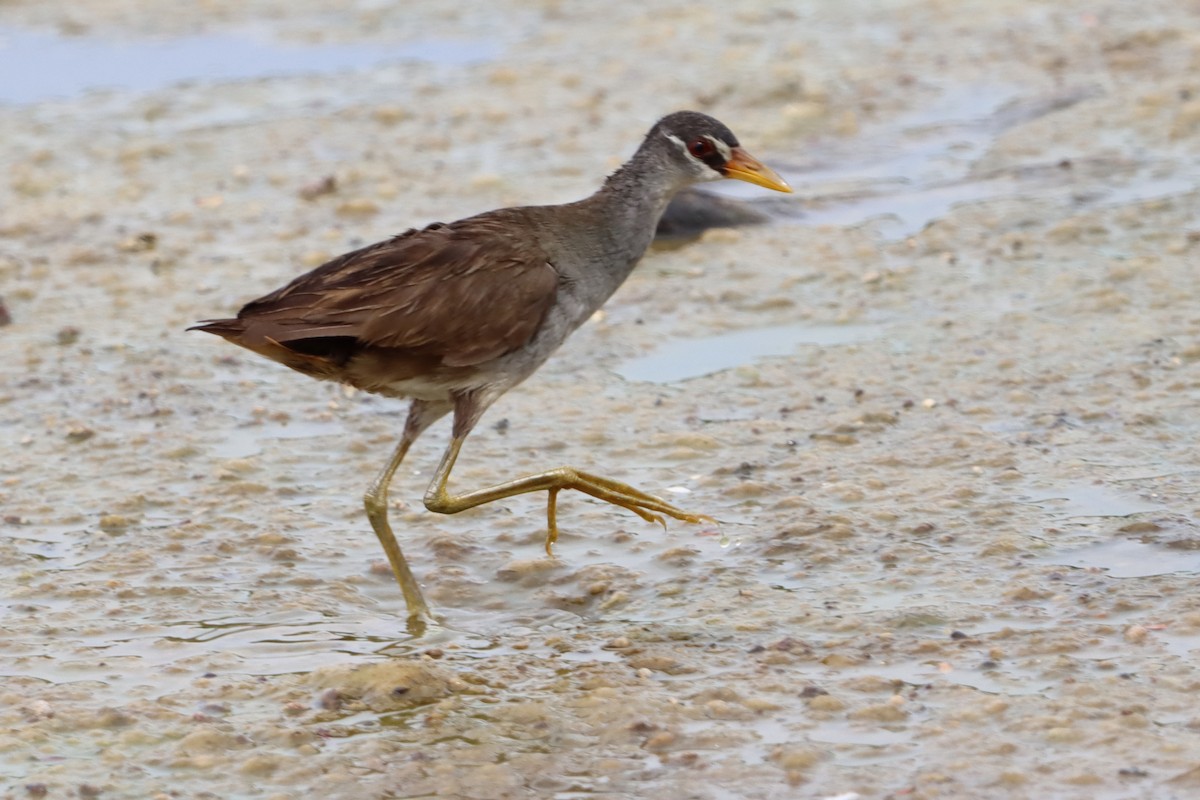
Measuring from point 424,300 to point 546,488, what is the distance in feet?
2.11

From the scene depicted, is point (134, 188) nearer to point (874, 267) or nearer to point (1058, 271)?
point (874, 267)

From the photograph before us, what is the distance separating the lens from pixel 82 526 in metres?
5.45

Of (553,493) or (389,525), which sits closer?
(553,493)

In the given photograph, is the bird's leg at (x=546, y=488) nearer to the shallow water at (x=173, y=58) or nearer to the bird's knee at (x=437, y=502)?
the bird's knee at (x=437, y=502)

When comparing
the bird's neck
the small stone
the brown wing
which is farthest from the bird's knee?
the small stone

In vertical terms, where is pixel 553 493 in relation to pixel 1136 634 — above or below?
above

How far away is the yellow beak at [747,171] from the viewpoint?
562cm

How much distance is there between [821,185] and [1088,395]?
2.55m

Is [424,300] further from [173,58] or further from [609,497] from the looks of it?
[173,58]

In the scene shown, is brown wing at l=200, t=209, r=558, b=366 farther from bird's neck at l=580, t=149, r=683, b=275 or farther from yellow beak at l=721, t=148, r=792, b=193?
yellow beak at l=721, t=148, r=792, b=193

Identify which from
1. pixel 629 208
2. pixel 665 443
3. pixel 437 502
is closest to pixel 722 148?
pixel 629 208

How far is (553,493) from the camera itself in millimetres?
5133

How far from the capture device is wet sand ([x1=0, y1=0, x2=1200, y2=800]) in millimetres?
Result: 4051

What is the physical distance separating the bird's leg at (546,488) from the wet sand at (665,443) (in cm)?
14
